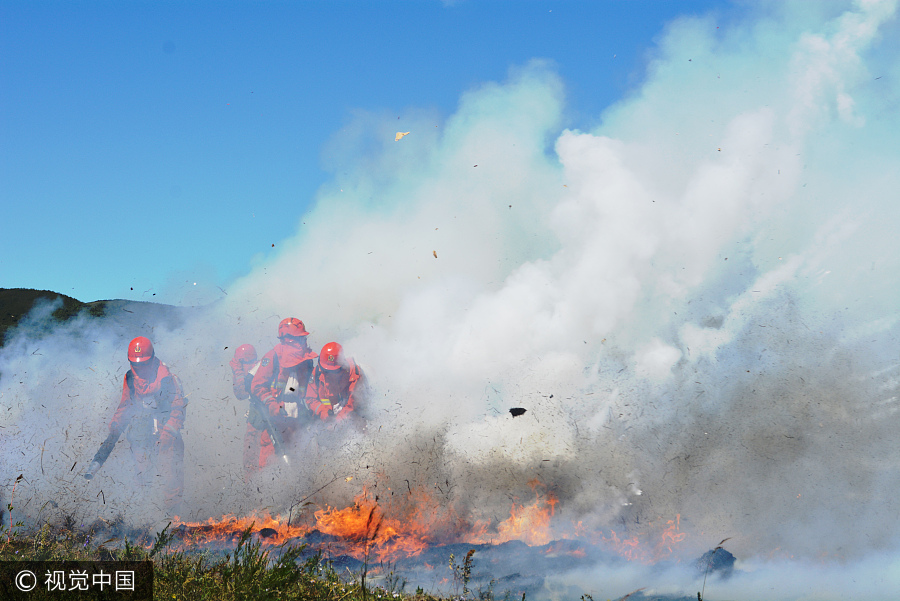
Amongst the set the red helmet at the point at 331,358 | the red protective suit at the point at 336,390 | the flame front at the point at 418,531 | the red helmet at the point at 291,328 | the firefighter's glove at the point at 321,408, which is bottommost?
the flame front at the point at 418,531

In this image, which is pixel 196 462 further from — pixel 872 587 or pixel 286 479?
pixel 872 587

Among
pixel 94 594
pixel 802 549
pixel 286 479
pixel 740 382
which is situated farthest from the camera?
pixel 286 479

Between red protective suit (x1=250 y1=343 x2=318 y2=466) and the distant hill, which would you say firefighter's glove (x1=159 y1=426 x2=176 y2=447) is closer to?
red protective suit (x1=250 y1=343 x2=318 y2=466)

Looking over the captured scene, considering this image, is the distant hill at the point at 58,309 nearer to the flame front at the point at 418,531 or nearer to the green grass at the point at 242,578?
the flame front at the point at 418,531

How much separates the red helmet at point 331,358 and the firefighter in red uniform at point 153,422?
8.75 feet

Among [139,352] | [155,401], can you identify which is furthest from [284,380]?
[139,352]

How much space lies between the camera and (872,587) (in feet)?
25.8

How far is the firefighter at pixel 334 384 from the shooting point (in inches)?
488

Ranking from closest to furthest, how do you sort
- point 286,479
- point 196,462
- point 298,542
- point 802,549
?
point 802,549 < point 298,542 < point 286,479 < point 196,462

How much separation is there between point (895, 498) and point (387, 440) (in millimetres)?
7418

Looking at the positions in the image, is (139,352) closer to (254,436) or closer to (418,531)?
(254,436)

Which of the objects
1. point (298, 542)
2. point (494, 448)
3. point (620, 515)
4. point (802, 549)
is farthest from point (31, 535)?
point (802, 549)

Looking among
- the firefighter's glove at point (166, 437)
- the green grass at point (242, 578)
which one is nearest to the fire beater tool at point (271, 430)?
the firefighter's glove at point (166, 437)

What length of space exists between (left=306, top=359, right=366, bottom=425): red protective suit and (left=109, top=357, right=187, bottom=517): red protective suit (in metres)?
2.44
